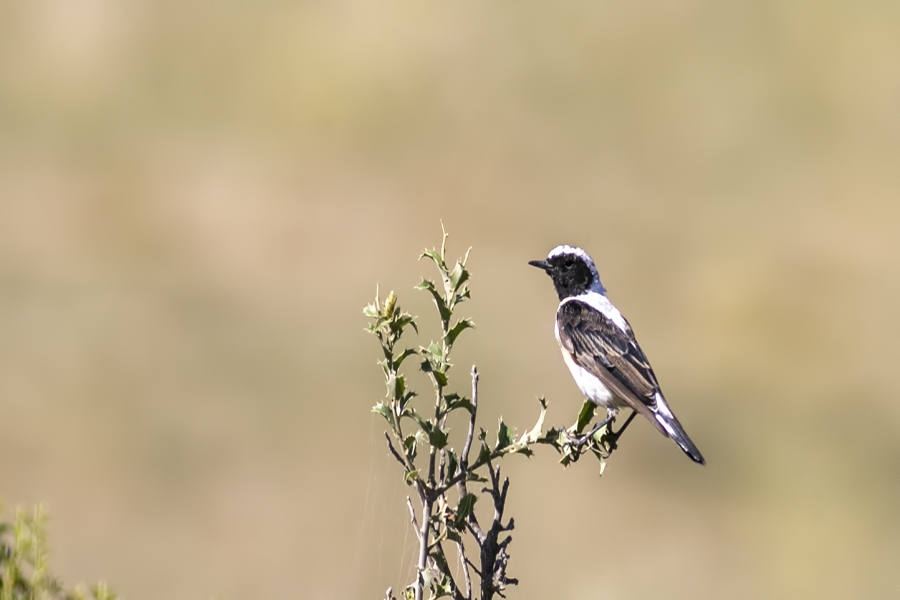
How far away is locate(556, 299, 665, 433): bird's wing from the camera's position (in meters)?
5.15

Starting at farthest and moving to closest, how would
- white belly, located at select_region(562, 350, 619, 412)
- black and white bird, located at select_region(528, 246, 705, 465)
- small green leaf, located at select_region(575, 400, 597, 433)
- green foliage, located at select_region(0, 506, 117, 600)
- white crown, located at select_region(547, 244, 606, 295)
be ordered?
white crown, located at select_region(547, 244, 606, 295)
white belly, located at select_region(562, 350, 619, 412)
black and white bird, located at select_region(528, 246, 705, 465)
small green leaf, located at select_region(575, 400, 597, 433)
green foliage, located at select_region(0, 506, 117, 600)

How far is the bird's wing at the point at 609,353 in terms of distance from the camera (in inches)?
203

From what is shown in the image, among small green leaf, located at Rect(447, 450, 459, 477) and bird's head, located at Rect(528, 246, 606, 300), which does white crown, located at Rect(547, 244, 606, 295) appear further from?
small green leaf, located at Rect(447, 450, 459, 477)

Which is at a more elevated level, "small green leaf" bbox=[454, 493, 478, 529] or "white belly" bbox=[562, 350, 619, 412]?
"white belly" bbox=[562, 350, 619, 412]

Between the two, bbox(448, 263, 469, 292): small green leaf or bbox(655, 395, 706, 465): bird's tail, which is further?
bbox(655, 395, 706, 465): bird's tail

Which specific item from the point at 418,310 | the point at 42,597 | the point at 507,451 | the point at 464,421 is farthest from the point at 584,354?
the point at 418,310

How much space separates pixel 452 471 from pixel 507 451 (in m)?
0.19

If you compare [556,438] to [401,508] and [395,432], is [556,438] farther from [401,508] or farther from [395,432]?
[401,508]

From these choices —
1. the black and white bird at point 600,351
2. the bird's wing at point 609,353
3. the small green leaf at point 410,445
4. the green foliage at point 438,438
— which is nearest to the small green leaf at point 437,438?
the green foliage at point 438,438

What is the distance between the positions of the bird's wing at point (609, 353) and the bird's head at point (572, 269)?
20 centimetres

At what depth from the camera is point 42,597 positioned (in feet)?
6.94

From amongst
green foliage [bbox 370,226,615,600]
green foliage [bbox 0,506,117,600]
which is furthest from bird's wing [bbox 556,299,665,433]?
green foliage [bbox 0,506,117,600]

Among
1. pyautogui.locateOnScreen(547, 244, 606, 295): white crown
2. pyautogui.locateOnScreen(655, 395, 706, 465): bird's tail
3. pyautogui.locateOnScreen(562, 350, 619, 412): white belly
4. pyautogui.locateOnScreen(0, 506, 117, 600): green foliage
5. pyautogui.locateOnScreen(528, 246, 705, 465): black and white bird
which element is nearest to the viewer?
pyautogui.locateOnScreen(0, 506, 117, 600): green foliage

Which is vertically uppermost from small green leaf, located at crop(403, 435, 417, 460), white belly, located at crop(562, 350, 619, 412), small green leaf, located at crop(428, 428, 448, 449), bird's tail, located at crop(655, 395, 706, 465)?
white belly, located at crop(562, 350, 619, 412)
